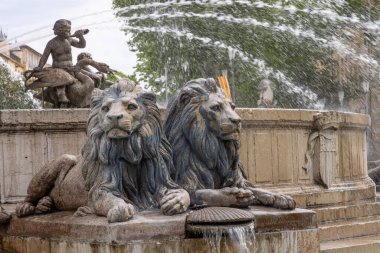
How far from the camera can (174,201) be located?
647 centimetres

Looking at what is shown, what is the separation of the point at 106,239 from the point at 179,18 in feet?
89.5

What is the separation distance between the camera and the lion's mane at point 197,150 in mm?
6984

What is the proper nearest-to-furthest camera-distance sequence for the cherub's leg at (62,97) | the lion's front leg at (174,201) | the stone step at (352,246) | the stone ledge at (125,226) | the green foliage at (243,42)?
the stone ledge at (125,226) → the lion's front leg at (174,201) → the stone step at (352,246) → the cherub's leg at (62,97) → the green foliage at (243,42)

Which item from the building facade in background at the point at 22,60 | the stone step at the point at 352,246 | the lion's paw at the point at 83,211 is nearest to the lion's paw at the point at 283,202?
the lion's paw at the point at 83,211

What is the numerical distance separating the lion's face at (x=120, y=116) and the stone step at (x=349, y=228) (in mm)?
4415

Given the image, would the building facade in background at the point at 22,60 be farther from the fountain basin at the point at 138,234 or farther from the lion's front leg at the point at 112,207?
the lion's front leg at the point at 112,207

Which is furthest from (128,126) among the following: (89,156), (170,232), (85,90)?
(85,90)

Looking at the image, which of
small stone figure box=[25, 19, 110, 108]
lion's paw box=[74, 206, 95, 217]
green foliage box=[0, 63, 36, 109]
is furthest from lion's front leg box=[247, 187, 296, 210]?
green foliage box=[0, 63, 36, 109]

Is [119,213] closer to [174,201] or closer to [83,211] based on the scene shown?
[174,201]

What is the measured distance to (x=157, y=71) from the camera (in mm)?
35312

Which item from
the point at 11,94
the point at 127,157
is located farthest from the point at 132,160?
the point at 11,94

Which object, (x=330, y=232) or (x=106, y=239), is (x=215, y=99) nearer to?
(x=106, y=239)

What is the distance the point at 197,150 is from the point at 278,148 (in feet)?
13.4

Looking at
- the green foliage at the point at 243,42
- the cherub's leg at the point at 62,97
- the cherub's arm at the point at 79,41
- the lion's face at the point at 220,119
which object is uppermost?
the green foliage at the point at 243,42
